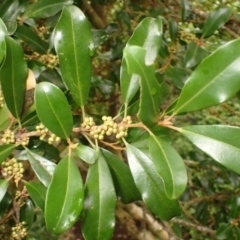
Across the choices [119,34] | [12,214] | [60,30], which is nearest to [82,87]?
[60,30]

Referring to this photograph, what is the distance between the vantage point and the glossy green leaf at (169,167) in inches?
21.3

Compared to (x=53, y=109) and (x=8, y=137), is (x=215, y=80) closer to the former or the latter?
(x=53, y=109)

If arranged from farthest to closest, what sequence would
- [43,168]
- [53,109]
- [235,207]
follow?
[235,207] < [43,168] < [53,109]

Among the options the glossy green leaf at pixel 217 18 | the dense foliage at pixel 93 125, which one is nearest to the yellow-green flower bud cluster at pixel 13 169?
the dense foliage at pixel 93 125

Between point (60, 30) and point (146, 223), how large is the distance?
1.30m

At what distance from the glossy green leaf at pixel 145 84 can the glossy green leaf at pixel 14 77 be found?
0.29 meters

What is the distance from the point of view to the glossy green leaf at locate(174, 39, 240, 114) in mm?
569

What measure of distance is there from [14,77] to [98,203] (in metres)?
0.29

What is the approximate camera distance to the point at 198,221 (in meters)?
1.91

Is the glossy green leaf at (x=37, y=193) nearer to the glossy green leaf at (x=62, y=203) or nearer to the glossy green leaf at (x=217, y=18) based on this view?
the glossy green leaf at (x=62, y=203)

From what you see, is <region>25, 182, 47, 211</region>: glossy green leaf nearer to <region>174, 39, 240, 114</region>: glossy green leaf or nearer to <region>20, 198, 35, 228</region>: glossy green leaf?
<region>20, 198, 35, 228</region>: glossy green leaf

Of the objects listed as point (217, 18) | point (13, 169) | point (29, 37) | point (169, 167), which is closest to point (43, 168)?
point (13, 169)

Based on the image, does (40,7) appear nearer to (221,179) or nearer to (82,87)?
(82,87)

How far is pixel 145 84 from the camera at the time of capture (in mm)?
539
